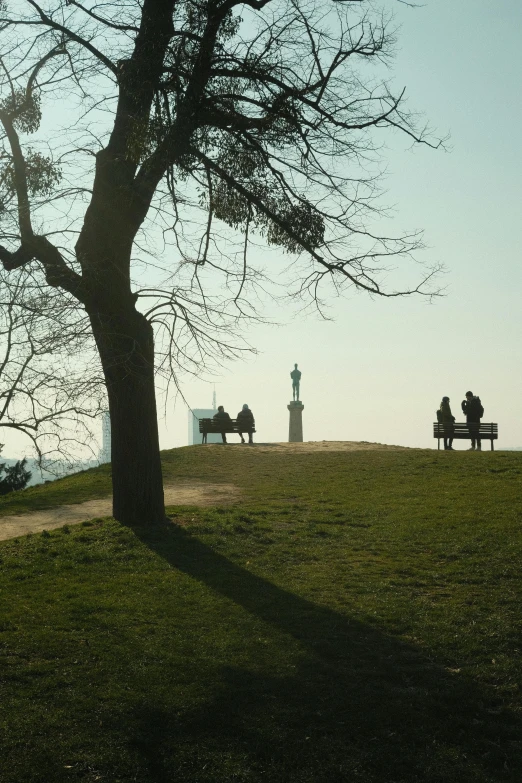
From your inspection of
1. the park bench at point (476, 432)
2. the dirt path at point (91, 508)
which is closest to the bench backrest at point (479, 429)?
the park bench at point (476, 432)

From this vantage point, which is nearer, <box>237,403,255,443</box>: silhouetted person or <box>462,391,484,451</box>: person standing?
<box>462,391,484,451</box>: person standing

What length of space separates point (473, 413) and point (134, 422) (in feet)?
48.5

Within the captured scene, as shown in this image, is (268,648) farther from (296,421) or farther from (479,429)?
(296,421)

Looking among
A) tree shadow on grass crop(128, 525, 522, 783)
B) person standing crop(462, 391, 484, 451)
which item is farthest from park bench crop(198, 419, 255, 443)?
tree shadow on grass crop(128, 525, 522, 783)

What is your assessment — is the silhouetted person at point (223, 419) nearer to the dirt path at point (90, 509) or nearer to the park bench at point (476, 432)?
the park bench at point (476, 432)

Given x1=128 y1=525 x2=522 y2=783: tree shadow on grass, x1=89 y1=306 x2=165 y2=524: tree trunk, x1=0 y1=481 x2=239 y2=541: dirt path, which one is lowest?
x1=128 y1=525 x2=522 y2=783: tree shadow on grass

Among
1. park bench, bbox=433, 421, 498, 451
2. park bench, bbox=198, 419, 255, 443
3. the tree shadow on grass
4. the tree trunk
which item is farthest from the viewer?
park bench, bbox=198, 419, 255, 443

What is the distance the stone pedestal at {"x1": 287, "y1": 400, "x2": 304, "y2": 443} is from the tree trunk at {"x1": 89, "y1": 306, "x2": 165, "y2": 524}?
1852cm

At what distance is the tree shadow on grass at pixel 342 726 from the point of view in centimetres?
548

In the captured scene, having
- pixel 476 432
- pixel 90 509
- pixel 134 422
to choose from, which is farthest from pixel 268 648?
pixel 476 432

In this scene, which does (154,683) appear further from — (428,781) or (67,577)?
(67,577)

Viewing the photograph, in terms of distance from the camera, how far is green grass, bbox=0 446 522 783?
566cm

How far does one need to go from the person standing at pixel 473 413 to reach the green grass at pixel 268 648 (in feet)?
34.2

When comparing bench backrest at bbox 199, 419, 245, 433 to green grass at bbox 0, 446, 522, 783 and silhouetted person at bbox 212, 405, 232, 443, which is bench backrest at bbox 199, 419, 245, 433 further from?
green grass at bbox 0, 446, 522, 783
